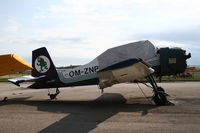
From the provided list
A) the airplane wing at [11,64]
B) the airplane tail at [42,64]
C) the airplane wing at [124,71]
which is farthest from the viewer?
the airplane tail at [42,64]

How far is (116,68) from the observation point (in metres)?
7.37

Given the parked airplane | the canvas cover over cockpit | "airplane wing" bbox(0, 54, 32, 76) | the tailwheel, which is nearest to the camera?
the parked airplane

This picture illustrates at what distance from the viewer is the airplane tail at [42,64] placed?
10.8 m

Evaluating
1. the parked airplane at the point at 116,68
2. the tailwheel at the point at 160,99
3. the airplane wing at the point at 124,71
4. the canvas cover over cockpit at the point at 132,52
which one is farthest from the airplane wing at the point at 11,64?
the tailwheel at the point at 160,99

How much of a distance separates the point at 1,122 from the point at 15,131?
4.17 feet

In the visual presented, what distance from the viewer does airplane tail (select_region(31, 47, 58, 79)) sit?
35.3 feet

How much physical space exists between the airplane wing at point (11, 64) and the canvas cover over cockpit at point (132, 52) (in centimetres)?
400

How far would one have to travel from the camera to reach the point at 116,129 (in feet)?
18.0

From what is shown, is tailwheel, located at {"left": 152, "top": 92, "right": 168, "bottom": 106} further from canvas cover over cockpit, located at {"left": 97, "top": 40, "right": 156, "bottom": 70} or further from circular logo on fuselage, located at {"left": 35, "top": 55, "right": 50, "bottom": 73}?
circular logo on fuselage, located at {"left": 35, "top": 55, "right": 50, "bottom": 73}

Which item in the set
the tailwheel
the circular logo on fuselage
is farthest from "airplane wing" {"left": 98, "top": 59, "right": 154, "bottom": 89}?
the circular logo on fuselage

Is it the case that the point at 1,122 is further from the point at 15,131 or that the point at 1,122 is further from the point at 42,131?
the point at 42,131

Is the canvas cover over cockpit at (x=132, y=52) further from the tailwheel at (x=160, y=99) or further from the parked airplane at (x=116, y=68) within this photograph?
the tailwheel at (x=160, y=99)

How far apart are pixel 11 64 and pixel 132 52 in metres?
5.42

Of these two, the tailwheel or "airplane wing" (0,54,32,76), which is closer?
the tailwheel
